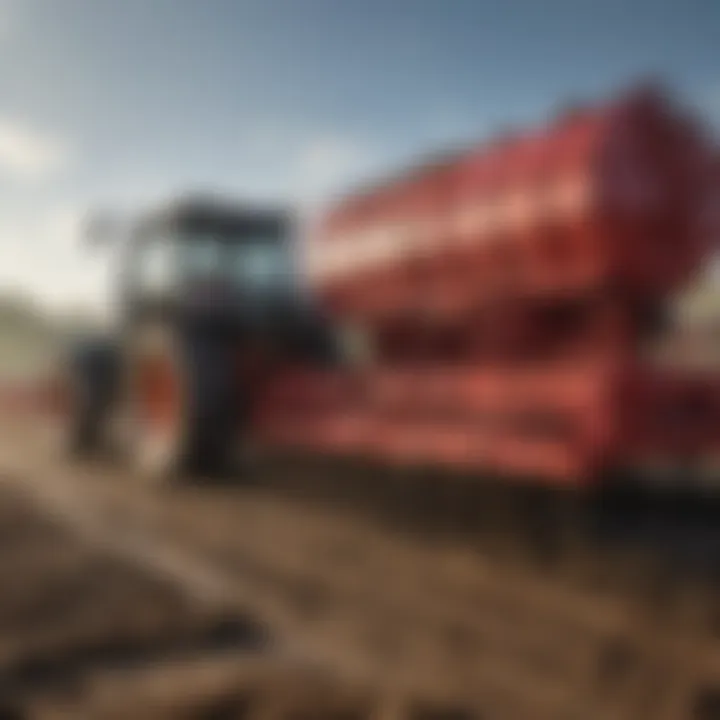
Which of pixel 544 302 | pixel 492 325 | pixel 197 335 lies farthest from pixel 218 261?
pixel 544 302

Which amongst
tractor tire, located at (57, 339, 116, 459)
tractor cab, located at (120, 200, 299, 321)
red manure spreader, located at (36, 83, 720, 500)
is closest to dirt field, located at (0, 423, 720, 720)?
red manure spreader, located at (36, 83, 720, 500)

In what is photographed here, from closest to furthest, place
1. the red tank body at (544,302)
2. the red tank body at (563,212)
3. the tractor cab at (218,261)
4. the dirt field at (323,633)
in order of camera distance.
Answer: the dirt field at (323,633), the red tank body at (544,302), the red tank body at (563,212), the tractor cab at (218,261)

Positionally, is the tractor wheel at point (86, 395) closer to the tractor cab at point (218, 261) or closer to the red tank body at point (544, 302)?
the tractor cab at point (218, 261)

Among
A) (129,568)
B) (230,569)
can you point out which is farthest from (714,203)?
(129,568)

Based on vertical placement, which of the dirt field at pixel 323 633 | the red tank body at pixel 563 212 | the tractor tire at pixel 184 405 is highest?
the red tank body at pixel 563 212

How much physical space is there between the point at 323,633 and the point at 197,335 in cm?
376

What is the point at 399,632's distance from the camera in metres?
3.27

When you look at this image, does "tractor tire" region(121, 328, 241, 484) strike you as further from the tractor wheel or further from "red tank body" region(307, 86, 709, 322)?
"red tank body" region(307, 86, 709, 322)

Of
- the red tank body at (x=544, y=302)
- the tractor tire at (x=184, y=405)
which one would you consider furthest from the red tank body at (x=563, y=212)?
the tractor tire at (x=184, y=405)

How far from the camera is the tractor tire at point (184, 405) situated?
20.8ft

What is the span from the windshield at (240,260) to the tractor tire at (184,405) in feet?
2.36

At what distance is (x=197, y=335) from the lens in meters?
6.62

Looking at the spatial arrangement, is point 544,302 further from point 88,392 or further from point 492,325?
point 88,392

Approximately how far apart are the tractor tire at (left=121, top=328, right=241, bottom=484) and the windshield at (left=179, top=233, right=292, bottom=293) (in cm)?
72
